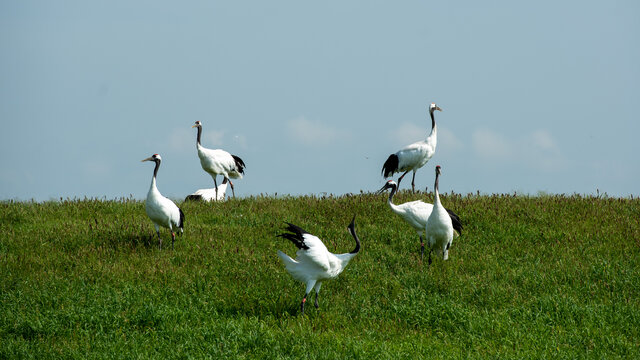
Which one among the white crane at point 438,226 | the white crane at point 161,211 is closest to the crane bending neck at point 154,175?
the white crane at point 161,211

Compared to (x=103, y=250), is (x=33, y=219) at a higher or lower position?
higher

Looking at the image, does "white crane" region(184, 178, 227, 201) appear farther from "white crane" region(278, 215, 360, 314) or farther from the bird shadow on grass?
"white crane" region(278, 215, 360, 314)

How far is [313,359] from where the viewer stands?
25.6ft

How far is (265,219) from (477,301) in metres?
5.77

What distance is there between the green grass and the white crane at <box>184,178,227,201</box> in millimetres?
3023

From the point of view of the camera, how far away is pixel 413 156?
56.5 ft

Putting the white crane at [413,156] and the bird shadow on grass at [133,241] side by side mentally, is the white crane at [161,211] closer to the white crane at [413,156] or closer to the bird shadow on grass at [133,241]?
the bird shadow on grass at [133,241]

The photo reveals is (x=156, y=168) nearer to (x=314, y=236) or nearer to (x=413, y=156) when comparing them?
(x=314, y=236)

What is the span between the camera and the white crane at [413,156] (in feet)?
56.5

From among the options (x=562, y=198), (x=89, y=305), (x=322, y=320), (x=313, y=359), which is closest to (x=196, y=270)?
(x=89, y=305)

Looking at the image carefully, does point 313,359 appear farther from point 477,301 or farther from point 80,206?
point 80,206

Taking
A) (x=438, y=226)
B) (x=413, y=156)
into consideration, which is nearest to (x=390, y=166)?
(x=413, y=156)

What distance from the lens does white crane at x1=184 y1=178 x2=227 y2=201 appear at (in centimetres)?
1802

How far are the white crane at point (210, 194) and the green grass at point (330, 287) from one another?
119 inches
